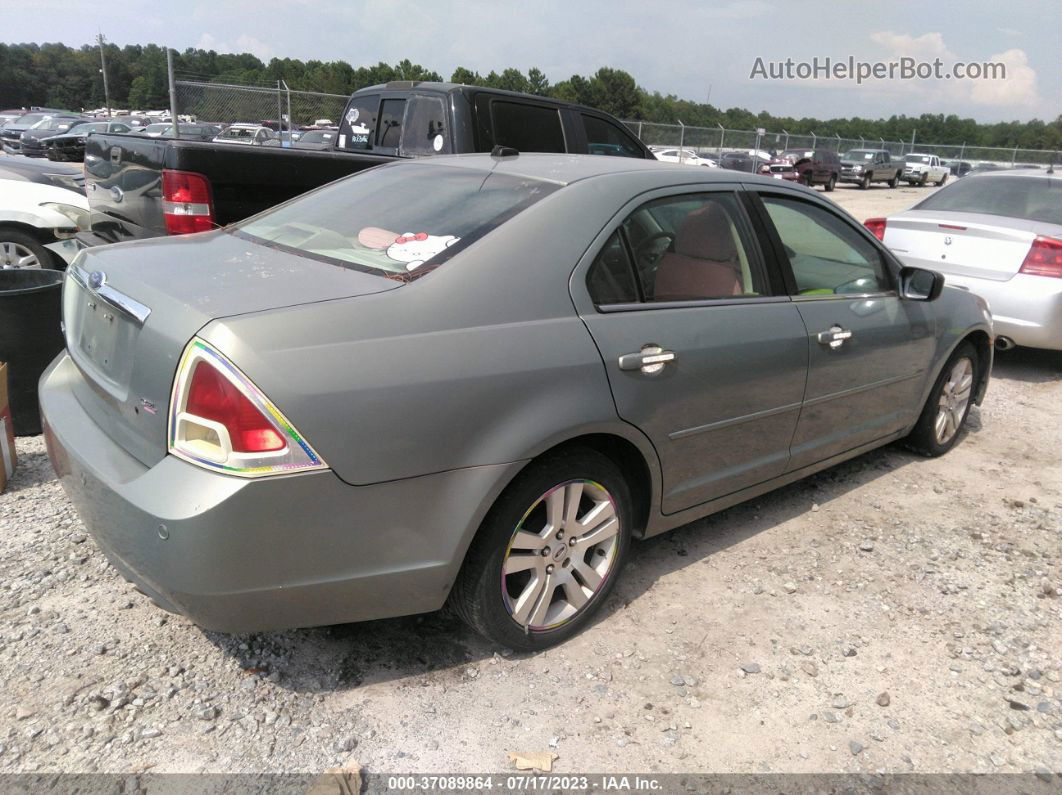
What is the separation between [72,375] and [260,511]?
1.25m

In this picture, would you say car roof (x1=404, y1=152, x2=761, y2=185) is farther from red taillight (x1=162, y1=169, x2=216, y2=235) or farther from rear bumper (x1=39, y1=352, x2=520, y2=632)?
red taillight (x1=162, y1=169, x2=216, y2=235)

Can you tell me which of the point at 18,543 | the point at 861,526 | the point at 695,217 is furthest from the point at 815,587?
the point at 18,543

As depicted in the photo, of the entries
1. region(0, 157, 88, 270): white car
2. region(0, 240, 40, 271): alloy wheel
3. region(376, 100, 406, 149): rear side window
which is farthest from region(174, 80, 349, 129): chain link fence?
region(376, 100, 406, 149): rear side window

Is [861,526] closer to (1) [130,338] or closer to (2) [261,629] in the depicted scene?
(2) [261,629]

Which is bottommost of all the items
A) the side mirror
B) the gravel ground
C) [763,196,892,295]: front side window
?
the gravel ground

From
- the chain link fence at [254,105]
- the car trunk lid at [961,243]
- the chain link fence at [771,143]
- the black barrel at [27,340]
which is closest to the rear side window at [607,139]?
the car trunk lid at [961,243]

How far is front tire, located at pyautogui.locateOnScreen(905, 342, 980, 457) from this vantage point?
15.2ft

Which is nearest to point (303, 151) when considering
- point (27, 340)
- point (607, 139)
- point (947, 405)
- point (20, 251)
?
point (27, 340)

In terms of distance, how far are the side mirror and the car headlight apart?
611 centimetres

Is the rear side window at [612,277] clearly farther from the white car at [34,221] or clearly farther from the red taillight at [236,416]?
the white car at [34,221]

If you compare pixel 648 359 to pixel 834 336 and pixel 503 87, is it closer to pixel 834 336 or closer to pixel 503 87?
pixel 834 336

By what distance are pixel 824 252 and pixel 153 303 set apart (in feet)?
10.1

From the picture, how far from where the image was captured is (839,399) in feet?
12.3

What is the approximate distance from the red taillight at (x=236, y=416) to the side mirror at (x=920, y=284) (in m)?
3.27
